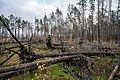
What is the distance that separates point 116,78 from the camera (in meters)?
9.36

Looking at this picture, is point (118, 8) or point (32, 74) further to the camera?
point (118, 8)

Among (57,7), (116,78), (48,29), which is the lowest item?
(116,78)

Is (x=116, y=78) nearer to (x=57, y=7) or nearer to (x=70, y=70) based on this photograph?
(x=70, y=70)

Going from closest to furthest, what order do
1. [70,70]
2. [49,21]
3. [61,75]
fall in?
[61,75]
[70,70]
[49,21]

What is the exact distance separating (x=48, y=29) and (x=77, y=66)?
82936 millimetres

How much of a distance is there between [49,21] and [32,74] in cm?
8406

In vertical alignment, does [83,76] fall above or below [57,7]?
below

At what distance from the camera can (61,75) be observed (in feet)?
27.0

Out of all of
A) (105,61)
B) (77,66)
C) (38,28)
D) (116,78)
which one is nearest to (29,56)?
(77,66)

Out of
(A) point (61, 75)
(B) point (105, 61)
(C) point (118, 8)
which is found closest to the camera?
(A) point (61, 75)

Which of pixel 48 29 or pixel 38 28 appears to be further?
pixel 38 28

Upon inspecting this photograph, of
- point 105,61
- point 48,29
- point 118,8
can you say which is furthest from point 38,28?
point 105,61

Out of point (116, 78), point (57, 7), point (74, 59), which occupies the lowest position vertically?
point (116, 78)

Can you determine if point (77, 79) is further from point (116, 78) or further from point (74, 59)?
point (116, 78)
